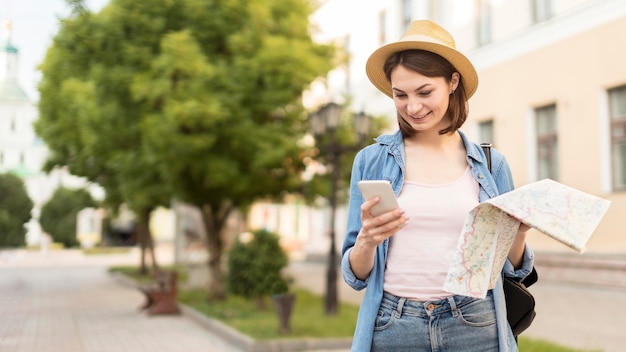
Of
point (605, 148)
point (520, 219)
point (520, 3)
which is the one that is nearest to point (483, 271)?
point (520, 219)

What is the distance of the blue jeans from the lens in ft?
7.43

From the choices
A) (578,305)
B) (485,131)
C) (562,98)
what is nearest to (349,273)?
(578,305)

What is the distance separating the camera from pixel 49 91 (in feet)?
50.6

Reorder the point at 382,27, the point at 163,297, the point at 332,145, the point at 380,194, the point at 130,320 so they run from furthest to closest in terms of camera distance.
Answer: the point at 382,27, the point at 163,297, the point at 130,320, the point at 332,145, the point at 380,194

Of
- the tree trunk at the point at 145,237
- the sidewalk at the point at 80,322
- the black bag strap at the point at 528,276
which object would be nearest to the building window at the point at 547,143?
the sidewalk at the point at 80,322

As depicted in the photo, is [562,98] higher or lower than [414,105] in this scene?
higher

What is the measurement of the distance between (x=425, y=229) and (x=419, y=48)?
0.61 meters

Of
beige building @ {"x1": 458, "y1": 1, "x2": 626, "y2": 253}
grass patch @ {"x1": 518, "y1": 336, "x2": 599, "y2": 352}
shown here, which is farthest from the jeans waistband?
beige building @ {"x1": 458, "y1": 1, "x2": 626, "y2": 253}

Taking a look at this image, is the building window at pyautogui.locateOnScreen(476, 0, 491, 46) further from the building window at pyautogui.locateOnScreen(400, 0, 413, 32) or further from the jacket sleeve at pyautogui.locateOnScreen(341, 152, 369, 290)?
the jacket sleeve at pyautogui.locateOnScreen(341, 152, 369, 290)

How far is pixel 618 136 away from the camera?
1417 centimetres

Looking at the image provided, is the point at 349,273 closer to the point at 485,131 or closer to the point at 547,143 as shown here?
the point at 547,143

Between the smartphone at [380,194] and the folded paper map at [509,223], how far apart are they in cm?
25

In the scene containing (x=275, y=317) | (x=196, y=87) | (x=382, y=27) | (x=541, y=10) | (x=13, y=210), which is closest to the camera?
(x=13, y=210)

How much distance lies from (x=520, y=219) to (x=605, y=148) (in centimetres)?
1357
